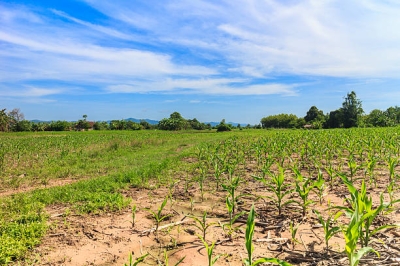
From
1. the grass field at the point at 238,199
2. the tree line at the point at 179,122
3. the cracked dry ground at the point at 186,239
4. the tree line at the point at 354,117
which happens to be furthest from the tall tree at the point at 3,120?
the tree line at the point at 354,117

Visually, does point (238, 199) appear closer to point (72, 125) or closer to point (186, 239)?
point (186, 239)

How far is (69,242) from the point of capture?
Answer: 3.40 m

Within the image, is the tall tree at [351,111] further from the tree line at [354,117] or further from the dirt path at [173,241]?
the dirt path at [173,241]

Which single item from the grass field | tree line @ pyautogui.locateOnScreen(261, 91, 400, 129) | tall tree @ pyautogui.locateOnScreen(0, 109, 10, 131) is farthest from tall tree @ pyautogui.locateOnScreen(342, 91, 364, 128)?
tall tree @ pyautogui.locateOnScreen(0, 109, 10, 131)

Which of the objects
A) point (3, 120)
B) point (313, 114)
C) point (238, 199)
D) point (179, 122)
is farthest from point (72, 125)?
point (313, 114)

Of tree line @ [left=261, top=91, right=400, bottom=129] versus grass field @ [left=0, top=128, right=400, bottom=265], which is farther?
tree line @ [left=261, top=91, right=400, bottom=129]

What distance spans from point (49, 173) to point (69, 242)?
6439 millimetres

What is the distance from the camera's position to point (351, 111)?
188ft

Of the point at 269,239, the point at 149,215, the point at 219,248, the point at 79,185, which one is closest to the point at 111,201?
the point at 149,215

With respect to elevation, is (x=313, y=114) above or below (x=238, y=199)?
above

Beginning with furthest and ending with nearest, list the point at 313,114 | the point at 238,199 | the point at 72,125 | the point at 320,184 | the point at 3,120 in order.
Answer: the point at 313,114 < the point at 72,125 < the point at 3,120 < the point at 238,199 < the point at 320,184

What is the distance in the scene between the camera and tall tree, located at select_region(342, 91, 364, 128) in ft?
186

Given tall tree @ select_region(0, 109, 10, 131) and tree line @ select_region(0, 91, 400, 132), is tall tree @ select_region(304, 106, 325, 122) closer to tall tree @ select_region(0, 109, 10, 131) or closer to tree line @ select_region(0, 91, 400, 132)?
tree line @ select_region(0, 91, 400, 132)

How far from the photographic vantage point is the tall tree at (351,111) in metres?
56.5
